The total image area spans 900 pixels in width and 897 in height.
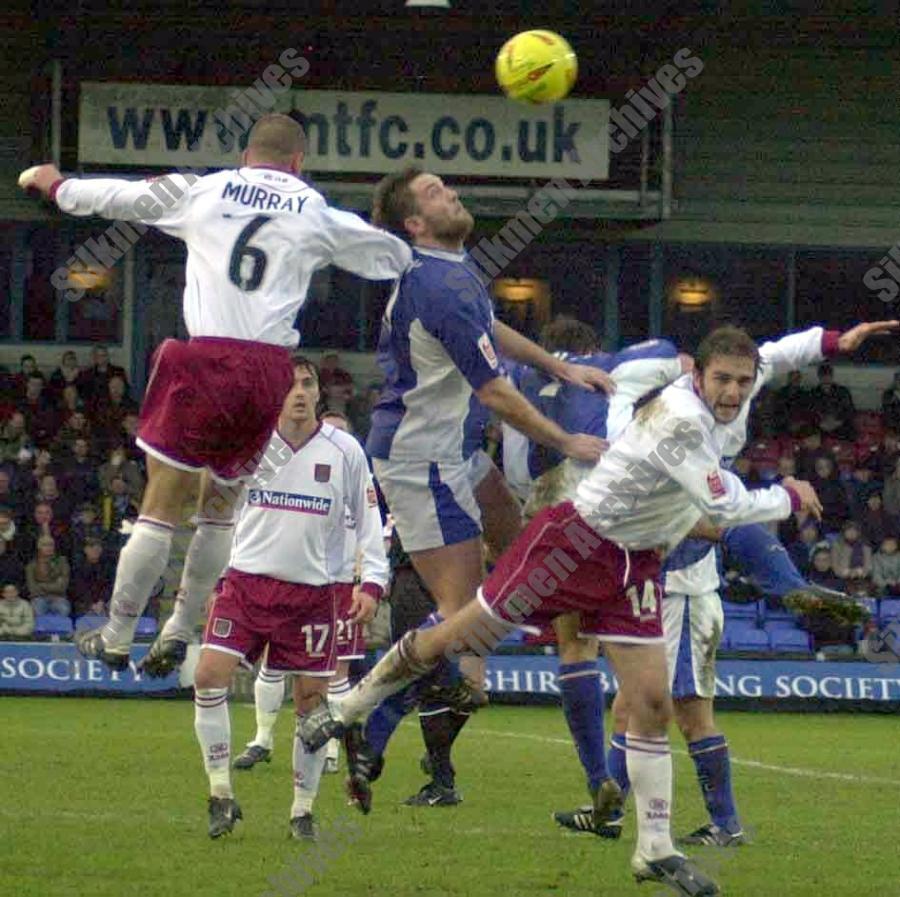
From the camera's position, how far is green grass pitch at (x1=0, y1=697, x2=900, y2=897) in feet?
26.5

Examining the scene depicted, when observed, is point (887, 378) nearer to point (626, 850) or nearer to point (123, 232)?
point (123, 232)

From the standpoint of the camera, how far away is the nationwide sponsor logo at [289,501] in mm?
10289

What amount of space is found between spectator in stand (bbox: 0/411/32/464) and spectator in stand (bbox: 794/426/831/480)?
29.3ft

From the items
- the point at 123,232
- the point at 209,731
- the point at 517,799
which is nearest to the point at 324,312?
the point at 123,232

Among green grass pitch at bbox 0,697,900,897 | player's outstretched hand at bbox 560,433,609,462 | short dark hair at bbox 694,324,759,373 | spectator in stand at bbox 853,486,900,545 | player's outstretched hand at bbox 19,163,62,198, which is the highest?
player's outstretched hand at bbox 19,163,62,198

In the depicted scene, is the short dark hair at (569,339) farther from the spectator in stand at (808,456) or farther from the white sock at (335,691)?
the spectator in stand at (808,456)

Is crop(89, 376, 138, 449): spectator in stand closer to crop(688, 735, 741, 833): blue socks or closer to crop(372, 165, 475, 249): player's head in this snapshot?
crop(688, 735, 741, 833): blue socks

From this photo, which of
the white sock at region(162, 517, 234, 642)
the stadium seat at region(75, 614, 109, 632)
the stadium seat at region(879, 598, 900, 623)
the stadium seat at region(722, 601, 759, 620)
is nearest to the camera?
the white sock at region(162, 517, 234, 642)

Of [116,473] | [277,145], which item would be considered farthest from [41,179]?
[116,473]

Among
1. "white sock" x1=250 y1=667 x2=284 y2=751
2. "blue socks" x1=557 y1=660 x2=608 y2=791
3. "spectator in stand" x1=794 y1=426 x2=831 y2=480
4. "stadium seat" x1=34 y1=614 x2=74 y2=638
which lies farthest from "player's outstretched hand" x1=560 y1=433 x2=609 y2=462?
"spectator in stand" x1=794 y1=426 x2=831 y2=480

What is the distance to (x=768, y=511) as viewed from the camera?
791 centimetres

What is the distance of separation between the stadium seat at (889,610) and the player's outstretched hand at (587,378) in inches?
537

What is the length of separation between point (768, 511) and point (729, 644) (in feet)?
44.5

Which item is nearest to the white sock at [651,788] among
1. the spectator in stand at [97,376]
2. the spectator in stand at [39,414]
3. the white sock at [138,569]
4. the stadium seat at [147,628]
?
the white sock at [138,569]
